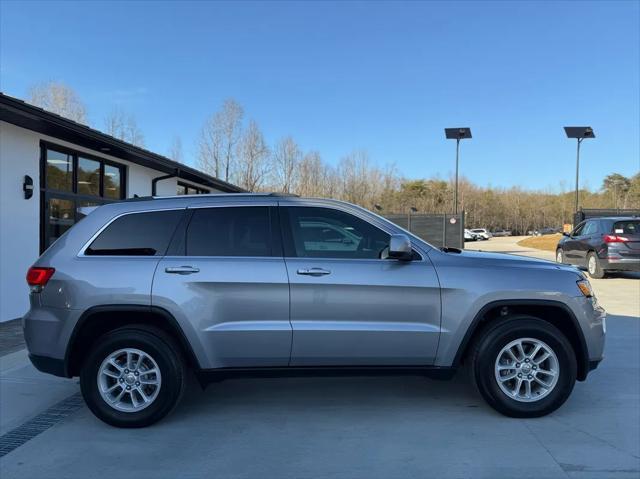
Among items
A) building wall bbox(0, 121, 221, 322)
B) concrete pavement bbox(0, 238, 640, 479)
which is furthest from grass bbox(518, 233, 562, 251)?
concrete pavement bbox(0, 238, 640, 479)

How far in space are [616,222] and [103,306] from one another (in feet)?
45.2

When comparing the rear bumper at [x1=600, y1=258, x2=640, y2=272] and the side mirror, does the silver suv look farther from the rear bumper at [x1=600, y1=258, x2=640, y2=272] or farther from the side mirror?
the rear bumper at [x1=600, y1=258, x2=640, y2=272]

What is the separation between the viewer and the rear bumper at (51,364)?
4.01m

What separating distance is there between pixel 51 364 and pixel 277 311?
6.02ft

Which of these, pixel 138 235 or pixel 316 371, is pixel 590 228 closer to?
pixel 316 371

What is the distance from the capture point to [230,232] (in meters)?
4.20

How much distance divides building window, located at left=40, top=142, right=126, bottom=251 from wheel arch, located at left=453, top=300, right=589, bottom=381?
6636 millimetres

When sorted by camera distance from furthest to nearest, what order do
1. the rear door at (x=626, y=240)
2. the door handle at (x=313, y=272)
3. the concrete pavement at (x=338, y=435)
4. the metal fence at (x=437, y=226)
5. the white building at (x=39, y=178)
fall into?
1. the metal fence at (x=437, y=226)
2. the rear door at (x=626, y=240)
3. the white building at (x=39, y=178)
4. the door handle at (x=313, y=272)
5. the concrete pavement at (x=338, y=435)

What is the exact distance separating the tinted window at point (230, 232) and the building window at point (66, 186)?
5.02 meters

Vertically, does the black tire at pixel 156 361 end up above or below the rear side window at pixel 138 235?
below

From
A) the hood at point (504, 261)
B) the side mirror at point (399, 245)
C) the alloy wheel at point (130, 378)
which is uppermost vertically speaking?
the side mirror at point (399, 245)

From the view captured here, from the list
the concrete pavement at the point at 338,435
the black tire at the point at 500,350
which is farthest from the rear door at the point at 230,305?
the black tire at the point at 500,350

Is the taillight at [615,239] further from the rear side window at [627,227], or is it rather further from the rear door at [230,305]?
the rear door at [230,305]

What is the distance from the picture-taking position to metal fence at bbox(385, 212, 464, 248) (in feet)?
72.6
